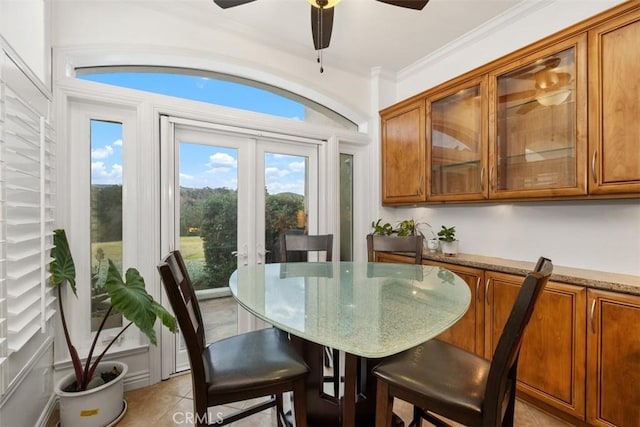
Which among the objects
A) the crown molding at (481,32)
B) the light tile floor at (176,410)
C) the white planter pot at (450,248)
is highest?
the crown molding at (481,32)

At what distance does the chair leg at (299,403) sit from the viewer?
3.96 ft

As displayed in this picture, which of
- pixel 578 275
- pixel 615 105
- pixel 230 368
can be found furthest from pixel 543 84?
pixel 230 368

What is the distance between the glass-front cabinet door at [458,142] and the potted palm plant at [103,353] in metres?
2.40

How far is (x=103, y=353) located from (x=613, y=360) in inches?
116

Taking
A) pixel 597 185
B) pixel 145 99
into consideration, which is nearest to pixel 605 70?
pixel 597 185

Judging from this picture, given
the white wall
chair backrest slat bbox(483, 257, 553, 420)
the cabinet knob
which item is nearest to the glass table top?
chair backrest slat bbox(483, 257, 553, 420)

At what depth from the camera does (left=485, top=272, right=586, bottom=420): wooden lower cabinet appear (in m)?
1.74

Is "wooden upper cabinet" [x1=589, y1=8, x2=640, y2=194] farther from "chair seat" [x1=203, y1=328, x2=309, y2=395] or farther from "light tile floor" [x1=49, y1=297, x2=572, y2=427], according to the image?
"chair seat" [x1=203, y1=328, x2=309, y2=395]

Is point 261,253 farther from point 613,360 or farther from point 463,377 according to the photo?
point 613,360

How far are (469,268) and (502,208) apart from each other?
27.0 inches

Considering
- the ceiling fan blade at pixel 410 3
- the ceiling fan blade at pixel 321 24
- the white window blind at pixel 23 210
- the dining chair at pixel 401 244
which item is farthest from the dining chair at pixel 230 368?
the ceiling fan blade at pixel 410 3

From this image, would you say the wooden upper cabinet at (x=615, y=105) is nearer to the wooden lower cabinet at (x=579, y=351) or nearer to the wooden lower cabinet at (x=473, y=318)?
the wooden lower cabinet at (x=579, y=351)

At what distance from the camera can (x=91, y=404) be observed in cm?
177

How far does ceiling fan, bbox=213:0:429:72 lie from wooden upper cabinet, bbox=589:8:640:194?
111 centimetres
